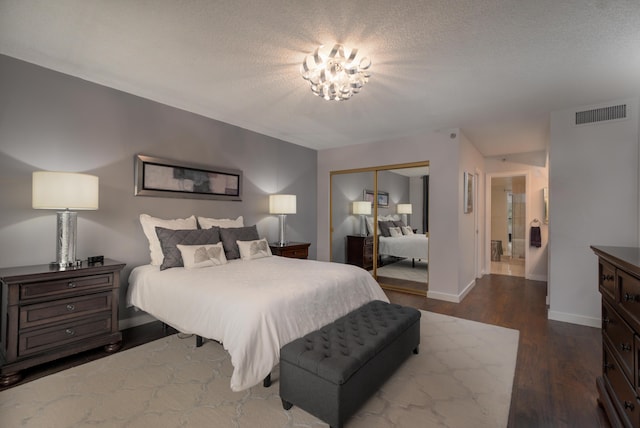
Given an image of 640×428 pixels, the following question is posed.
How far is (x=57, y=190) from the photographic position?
227 cm

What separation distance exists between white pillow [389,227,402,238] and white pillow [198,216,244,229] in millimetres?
2597

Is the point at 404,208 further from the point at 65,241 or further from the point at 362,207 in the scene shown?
the point at 65,241

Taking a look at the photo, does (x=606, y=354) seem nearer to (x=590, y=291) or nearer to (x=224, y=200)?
(x=590, y=291)

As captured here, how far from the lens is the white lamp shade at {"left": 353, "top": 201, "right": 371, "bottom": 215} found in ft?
16.7

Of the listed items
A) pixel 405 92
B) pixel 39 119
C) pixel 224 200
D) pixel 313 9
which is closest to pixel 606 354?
pixel 405 92

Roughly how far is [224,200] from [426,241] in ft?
10.5

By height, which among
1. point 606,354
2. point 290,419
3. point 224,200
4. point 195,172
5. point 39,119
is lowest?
point 290,419

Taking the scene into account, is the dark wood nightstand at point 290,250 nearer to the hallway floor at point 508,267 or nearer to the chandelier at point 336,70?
the chandelier at point 336,70

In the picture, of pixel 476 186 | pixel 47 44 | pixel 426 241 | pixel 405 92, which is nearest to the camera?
pixel 47 44

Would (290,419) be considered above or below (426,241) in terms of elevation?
below

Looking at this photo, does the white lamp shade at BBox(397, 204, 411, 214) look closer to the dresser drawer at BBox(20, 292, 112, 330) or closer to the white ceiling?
the white ceiling

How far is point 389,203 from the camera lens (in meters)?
4.87

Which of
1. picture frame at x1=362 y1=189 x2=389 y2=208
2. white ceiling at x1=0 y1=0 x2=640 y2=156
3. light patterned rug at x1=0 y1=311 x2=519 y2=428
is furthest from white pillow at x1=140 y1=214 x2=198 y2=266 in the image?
picture frame at x1=362 y1=189 x2=389 y2=208

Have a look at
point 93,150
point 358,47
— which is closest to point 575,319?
point 358,47
